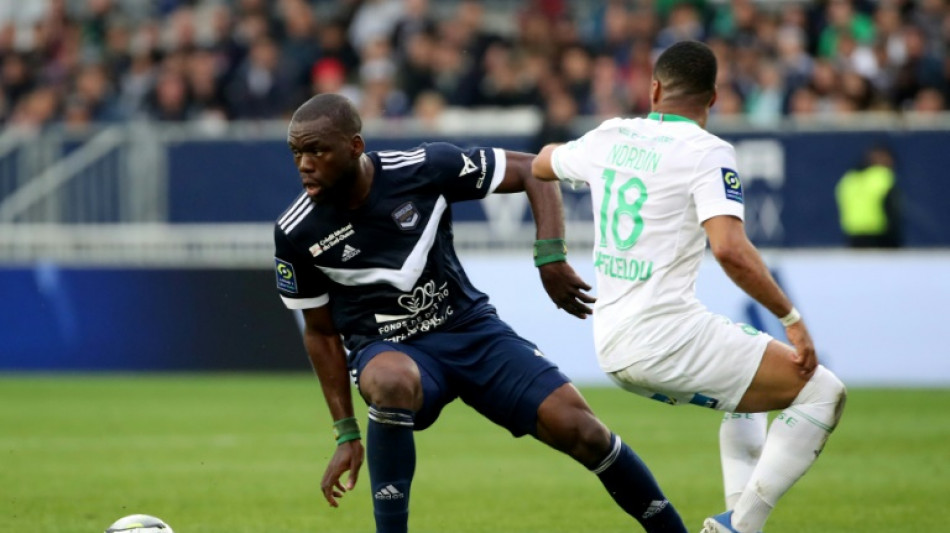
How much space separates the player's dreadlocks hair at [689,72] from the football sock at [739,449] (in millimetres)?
1412

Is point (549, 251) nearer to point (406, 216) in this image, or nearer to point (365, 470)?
point (406, 216)

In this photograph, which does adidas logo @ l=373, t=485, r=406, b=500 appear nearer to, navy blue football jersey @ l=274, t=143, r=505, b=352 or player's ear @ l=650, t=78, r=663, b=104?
navy blue football jersey @ l=274, t=143, r=505, b=352

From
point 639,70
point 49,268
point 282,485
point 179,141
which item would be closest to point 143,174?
point 179,141

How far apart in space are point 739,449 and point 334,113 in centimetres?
223

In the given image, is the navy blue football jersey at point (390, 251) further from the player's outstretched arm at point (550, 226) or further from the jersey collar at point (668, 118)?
the jersey collar at point (668, 118)

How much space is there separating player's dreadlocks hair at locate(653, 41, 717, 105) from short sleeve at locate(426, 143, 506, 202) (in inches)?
36.5

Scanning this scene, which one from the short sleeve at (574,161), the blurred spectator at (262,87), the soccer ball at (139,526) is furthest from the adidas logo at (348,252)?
the blurred spectator at (262,87)

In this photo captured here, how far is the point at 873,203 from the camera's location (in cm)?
1781

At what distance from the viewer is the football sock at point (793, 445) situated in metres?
6.27

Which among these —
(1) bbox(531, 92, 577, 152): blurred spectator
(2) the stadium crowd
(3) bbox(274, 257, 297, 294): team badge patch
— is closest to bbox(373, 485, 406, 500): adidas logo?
(3) bbox(274, 257, 297, 294): team badge patch

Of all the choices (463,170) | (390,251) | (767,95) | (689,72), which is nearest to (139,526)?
(390,251)

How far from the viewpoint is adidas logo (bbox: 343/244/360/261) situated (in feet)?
22.0

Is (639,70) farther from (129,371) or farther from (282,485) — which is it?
(282,485)

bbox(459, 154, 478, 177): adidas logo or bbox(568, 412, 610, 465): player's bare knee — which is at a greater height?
bbox(459, 154, 478, 177): adidas logo
